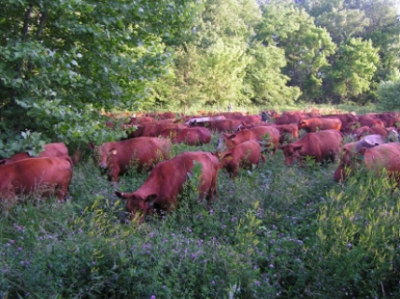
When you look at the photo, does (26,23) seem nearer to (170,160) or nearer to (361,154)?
(170,160)

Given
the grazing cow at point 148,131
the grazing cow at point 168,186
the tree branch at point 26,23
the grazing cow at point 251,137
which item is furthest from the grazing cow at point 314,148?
the tree branch at point 26,23

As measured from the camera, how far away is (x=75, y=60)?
7.26 metres

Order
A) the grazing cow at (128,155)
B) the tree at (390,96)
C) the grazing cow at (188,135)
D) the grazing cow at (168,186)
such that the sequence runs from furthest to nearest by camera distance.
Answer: the tree at (390,96) < the grazing cow at (188,135) < the grazing cow at (128,155) < the grazing cow at (168,186)

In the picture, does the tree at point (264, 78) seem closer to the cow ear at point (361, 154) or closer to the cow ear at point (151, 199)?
the cow ear at point (361, 154)

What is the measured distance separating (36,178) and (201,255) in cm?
300

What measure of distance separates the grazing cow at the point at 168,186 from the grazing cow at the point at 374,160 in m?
2.09

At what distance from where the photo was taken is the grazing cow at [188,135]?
10735mm

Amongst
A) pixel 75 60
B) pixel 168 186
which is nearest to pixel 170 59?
pixel 75 60

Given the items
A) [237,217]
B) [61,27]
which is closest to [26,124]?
[61,27]

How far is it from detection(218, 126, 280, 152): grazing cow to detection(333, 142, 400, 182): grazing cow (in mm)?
2384

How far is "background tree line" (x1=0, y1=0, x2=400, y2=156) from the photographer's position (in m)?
6.53

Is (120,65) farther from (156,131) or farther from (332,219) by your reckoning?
(332,219)

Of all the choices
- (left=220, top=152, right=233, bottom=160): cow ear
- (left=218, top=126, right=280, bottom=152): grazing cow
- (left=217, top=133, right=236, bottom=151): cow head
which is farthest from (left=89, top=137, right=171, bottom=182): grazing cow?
(left=218, top=126, right=280, bottom=152): grazing cow

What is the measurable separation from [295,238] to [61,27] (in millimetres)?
5693
